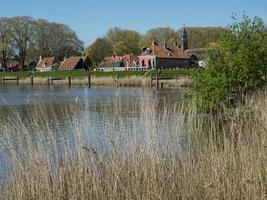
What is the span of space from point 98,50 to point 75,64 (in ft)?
29.0

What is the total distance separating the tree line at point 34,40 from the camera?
355 feet

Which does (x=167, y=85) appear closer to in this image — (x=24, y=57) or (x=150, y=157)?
(x=150, y=157)

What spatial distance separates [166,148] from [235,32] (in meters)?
11.2

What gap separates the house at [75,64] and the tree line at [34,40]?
955 centimetres

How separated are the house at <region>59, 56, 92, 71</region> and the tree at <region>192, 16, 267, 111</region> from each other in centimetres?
8730

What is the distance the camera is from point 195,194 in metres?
6.30

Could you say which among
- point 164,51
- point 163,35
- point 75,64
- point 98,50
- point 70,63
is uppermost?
point 163,35

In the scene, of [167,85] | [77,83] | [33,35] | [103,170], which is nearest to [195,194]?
[103,170]

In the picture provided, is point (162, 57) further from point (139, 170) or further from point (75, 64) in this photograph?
point (139, 170)

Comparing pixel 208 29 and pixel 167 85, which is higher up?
pixel 208 29

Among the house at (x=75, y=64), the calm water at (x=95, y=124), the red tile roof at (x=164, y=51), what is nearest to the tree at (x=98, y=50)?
the house at (x=75, y=64)

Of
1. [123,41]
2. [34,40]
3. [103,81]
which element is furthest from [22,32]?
[103,81]

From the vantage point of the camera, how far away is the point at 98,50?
364 feet

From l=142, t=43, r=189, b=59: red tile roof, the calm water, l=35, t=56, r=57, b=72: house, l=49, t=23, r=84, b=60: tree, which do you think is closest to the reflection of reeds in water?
the calm water
